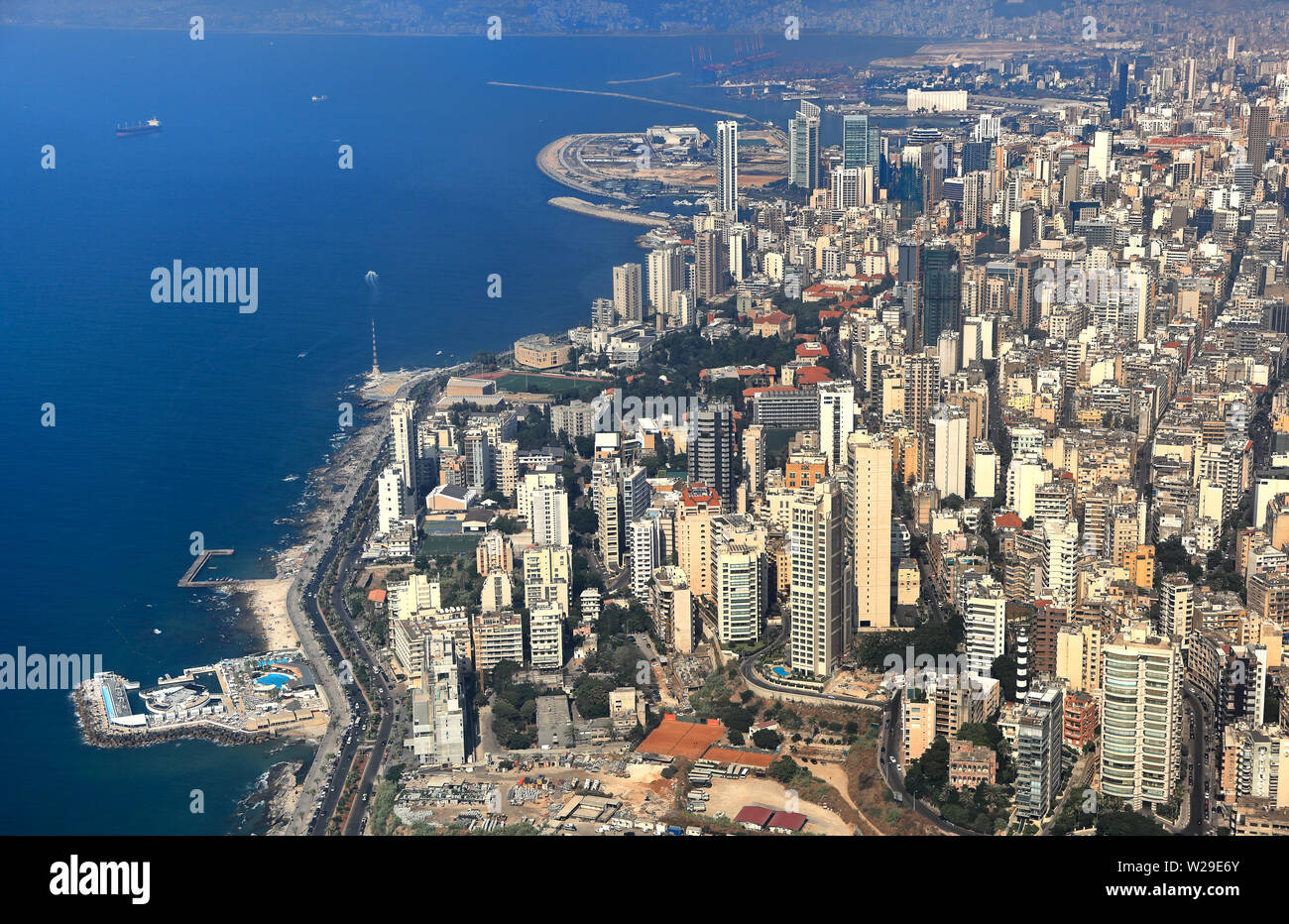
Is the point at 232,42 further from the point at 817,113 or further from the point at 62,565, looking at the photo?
the point at 62,565

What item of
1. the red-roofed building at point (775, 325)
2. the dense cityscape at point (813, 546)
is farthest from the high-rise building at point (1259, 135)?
the red-roofed building at point (775, 325)

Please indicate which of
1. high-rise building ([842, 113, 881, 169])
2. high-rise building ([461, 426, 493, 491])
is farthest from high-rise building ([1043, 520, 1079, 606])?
high-rise building ([842, 113, 881, 169])

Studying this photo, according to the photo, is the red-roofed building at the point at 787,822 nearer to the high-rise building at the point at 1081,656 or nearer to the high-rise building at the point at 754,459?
the high-rise building at the point at 1081,656

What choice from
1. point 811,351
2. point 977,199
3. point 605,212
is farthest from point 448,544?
point 605,212

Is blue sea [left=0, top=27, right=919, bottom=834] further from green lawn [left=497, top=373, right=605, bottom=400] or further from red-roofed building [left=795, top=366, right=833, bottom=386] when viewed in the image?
red-roofed building [left=795, top=366, right=833, bottom=386]
